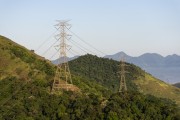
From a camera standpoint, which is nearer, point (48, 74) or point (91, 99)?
Result: point (91, 99)

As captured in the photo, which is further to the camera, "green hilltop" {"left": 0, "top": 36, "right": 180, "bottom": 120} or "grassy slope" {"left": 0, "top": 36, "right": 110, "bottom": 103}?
"grassy slope" {"left": 0, "top": 36, "right": 110, "bottom": 103}

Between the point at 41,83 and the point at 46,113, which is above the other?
the point at 41,83

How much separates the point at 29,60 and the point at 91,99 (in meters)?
42.1

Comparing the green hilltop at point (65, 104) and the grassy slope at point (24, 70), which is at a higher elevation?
the grassy slope at point (24, 70)

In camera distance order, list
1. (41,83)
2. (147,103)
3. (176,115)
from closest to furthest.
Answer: (176,115) < (147,103) < (41,83)

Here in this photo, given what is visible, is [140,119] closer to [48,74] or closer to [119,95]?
[119,95]

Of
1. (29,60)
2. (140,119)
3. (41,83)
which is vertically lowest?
(140,119)

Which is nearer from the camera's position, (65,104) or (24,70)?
(65,104)

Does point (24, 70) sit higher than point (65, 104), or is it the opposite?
point (24, 70)

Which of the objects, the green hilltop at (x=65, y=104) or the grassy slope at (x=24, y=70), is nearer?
the green hilltop at (x=65, y=104)

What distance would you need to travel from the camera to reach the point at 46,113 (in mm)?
108375

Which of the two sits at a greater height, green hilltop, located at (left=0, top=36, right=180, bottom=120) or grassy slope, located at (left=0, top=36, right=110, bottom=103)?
grassy slope, located at (left=0, top=36, right=110, bottom=103)

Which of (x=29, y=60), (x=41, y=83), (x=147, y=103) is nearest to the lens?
(x=147, y=103)

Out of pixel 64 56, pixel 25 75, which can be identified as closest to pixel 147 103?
pixel 64 56
